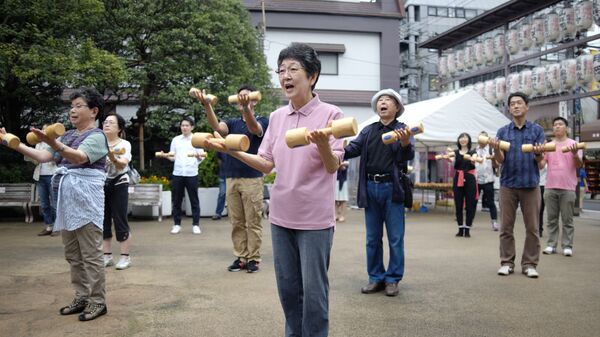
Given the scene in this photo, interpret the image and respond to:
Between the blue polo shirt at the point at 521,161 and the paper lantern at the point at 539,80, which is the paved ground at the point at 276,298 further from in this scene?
the paper lantern at the point at 539,80

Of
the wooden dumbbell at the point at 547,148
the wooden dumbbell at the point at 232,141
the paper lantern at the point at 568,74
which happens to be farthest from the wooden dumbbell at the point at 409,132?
the paper lantern at the point at 568,74

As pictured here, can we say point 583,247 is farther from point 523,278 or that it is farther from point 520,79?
point 520,79

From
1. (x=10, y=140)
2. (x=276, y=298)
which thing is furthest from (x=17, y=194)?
(x=276, y=298)

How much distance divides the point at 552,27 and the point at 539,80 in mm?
1602

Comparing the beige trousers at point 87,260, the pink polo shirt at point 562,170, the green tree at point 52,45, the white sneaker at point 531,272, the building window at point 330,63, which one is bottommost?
the white sneaker at point 531,272

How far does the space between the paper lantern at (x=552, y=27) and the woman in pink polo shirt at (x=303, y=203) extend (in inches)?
572

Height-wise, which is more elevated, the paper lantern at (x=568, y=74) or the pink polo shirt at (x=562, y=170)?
the paper lantern at (x=568, y=74)

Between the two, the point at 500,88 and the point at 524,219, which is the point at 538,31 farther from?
the point at 524,219

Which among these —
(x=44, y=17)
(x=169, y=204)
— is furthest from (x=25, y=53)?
(x=169, y=204)

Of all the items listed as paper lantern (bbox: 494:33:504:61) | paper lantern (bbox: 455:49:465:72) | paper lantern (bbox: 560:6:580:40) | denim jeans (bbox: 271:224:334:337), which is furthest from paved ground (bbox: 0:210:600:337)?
paper lantern (bbox: 455:49:465:72)

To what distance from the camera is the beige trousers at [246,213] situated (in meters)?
5.83

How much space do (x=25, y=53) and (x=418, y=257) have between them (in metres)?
8.05

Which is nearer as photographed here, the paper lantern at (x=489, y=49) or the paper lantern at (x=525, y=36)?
the paper lantern at (x=525, y=36)

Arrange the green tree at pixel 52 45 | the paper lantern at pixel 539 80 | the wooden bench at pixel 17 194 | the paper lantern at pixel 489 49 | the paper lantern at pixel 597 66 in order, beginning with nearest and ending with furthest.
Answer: the green tree at pixel 52 45 → the wooden bench at pixel 17 194 → the paper lantern at pixel 597 66 → the paper lantern at pixel 539 80 → the paper lantern at pixel 489 49
